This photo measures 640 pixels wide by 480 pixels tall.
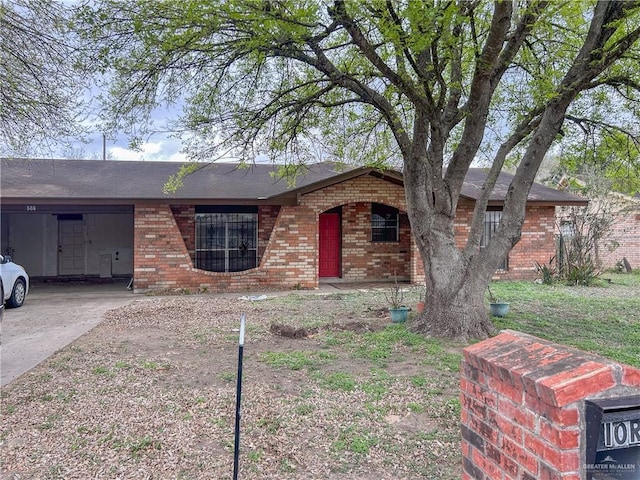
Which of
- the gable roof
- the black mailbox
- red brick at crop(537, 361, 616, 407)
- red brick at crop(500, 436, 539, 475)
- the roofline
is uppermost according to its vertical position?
the gable roof

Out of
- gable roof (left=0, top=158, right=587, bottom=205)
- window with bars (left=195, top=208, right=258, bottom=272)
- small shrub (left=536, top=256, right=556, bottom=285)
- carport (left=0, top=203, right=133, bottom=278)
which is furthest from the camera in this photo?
carport (left=0, top=203, right=133, bottom=278)

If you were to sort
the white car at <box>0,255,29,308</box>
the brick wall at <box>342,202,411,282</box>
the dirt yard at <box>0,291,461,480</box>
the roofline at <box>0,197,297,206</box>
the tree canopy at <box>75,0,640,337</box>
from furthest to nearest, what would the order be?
the brick wall at <box>342,202,411,282</box>
the roofline at <box>0,197,297,206</box>
the white car at <box>0,255,29,308</box>
the tree canopy at <box>75,0,640,337</box>
the dirt yard at <box>0,291,461,480</box>

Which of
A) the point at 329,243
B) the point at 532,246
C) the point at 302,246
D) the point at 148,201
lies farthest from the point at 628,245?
the point at 148,201

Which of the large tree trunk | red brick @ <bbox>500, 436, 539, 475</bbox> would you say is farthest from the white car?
red brick @ <bbox>500, 436, 539, 475</bbox>

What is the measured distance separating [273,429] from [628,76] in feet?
24.7

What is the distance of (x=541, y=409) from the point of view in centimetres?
167

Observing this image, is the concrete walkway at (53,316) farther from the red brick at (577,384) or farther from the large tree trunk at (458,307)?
the red brick at (577,384)

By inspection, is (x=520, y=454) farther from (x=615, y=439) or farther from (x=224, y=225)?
(x=224, y=225)

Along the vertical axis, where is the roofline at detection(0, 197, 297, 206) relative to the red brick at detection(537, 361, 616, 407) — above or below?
above

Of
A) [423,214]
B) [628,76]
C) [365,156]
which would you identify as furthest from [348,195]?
[628,76]

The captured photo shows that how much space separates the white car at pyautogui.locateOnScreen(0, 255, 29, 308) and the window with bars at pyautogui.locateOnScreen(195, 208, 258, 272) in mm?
4370

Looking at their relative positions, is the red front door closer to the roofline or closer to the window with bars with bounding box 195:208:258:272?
the window with bars with bounding box 195:208:258:272

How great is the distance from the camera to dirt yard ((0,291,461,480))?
10.4ft

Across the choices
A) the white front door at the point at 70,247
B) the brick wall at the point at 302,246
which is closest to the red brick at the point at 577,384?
the brick wall at the point at 302,246
